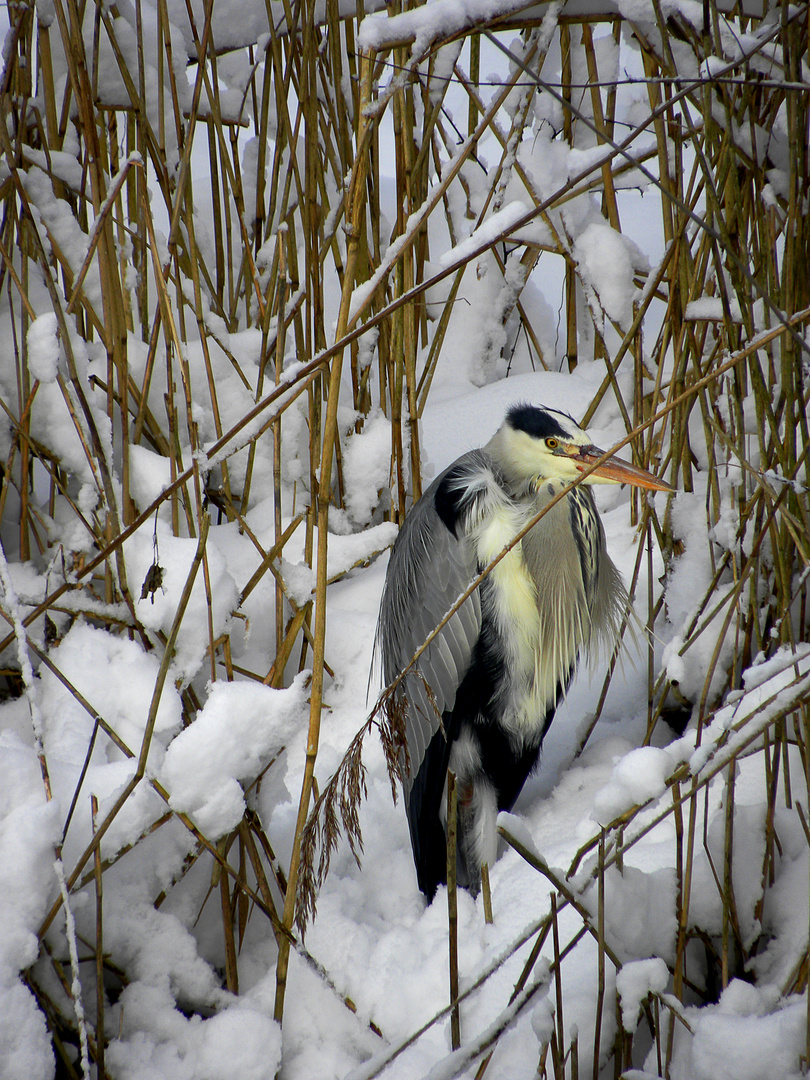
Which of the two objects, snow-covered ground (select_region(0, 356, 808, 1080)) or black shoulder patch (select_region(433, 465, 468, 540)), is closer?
snow-covered ground (select_region(0, 356, 808, 1080))

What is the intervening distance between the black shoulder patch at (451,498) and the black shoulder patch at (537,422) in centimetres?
12

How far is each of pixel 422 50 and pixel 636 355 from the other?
71 centimetres

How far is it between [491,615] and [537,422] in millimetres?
310

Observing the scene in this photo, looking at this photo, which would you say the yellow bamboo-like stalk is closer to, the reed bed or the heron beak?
the reed bed

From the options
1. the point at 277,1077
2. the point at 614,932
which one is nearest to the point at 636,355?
the point at 614,932

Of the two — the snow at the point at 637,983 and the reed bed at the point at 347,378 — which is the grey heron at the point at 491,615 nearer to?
the reed bed at the point at 347,378

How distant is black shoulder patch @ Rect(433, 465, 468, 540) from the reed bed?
11 cm

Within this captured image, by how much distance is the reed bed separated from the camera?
2.19 feet

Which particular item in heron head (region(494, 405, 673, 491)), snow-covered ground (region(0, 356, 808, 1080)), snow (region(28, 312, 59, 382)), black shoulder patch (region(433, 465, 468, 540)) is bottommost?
snow-covered ground (region(0, 356, 808, 1080))

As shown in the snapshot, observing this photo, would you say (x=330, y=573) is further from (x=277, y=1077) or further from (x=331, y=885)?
(x=277, y=1077)

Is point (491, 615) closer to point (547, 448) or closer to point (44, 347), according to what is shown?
point (547, 448)

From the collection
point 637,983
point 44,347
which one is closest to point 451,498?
point 44,347

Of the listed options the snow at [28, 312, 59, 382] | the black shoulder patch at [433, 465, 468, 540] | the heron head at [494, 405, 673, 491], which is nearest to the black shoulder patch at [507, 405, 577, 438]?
the heron head at [494, 405, 673, 491]

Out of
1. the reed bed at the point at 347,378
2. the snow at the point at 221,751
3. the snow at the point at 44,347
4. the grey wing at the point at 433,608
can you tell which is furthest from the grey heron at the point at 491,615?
the snow at the point at 44,347
